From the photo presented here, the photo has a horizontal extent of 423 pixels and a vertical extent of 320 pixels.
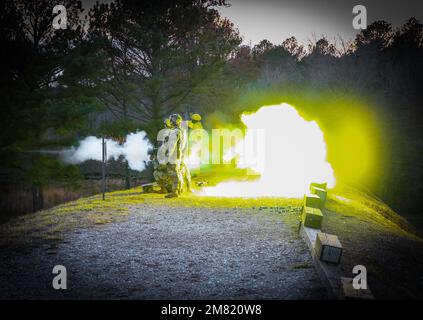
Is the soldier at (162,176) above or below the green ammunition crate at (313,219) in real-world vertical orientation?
above

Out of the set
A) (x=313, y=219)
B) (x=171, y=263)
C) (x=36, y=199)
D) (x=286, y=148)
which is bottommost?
(x=36, y=199)

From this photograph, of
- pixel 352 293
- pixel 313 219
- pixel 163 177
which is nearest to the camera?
pixel 352 293

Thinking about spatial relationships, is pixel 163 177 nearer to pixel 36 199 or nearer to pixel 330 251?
pixel 36 199

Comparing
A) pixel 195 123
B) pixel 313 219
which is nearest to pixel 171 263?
pixel 313 219

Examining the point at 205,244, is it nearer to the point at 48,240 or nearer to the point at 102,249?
the point at 102,249

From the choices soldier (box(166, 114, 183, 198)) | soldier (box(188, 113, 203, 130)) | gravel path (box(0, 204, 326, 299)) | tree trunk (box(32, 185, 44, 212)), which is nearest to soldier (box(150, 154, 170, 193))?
soldier (box(166, 114, 183, 198))

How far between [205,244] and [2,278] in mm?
4223

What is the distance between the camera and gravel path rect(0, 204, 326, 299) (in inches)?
209

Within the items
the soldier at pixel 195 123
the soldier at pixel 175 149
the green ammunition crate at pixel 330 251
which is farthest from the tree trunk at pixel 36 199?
the green ammunition crate at pixel 330 251

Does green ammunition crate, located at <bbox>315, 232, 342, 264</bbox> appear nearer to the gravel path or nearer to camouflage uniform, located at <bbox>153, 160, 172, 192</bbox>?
the gravel path

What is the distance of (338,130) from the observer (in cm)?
3188

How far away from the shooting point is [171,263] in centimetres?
649

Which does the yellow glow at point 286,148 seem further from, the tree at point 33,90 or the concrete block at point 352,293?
the concrete block at point 352,293

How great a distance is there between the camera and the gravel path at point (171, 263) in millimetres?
5301
